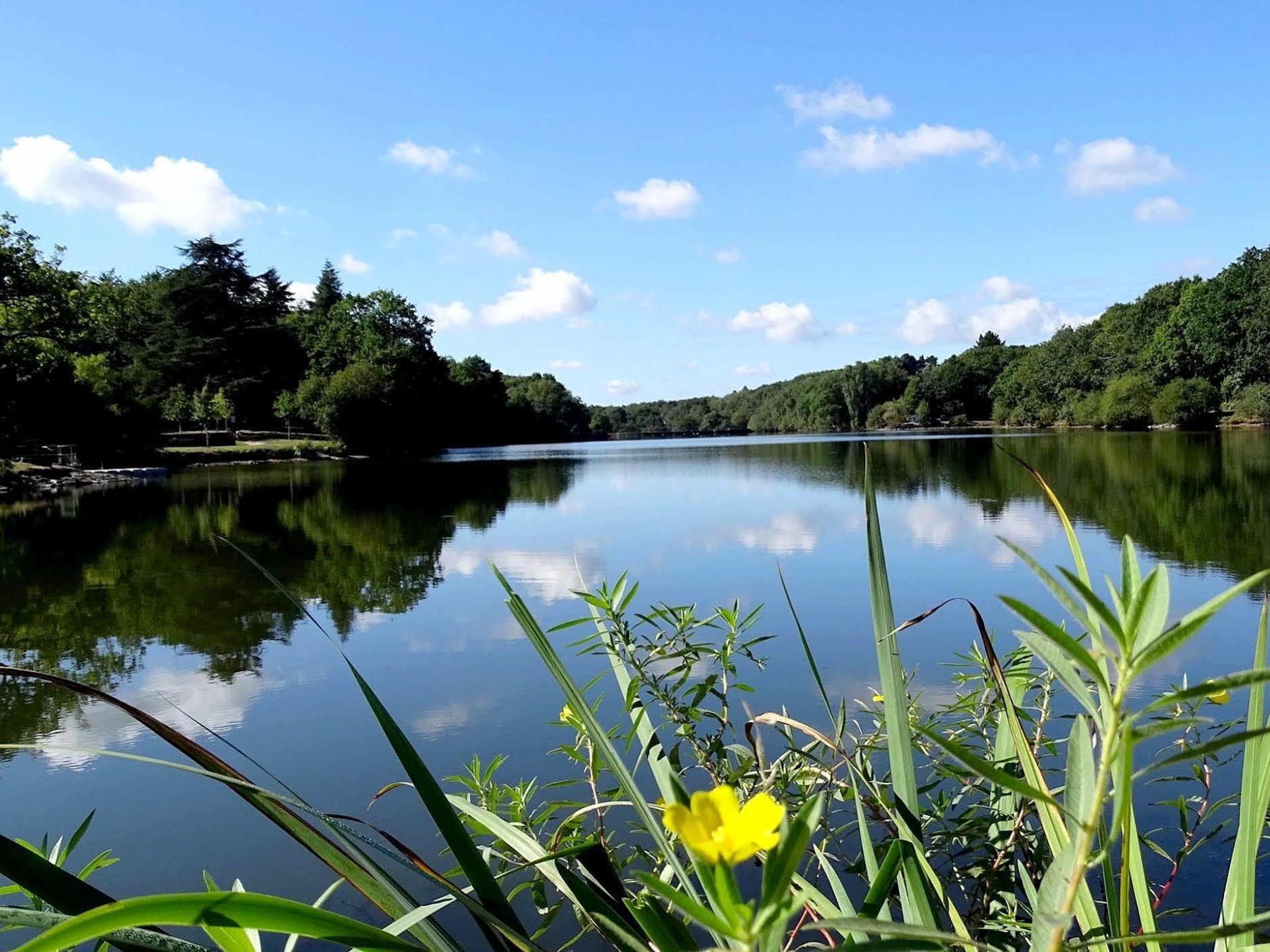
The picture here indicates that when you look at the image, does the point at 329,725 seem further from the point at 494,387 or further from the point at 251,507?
the point at 494,387

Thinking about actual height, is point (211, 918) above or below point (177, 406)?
below

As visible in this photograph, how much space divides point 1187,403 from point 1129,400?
3.66 m

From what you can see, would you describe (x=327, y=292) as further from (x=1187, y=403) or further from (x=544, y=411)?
(x=1187, y=403)

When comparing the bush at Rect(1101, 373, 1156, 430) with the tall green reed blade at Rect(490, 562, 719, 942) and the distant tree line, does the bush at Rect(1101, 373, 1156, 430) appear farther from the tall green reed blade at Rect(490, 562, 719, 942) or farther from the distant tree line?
the tall green reed blade at Rect(490, 562, 719, 942)

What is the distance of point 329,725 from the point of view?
5.19 meters

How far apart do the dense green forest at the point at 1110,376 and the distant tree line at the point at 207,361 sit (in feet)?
138

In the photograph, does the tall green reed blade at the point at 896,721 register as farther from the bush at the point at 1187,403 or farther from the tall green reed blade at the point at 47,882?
the bush at the point at 1187,403

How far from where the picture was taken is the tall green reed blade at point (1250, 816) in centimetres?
70

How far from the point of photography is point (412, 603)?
342 inches

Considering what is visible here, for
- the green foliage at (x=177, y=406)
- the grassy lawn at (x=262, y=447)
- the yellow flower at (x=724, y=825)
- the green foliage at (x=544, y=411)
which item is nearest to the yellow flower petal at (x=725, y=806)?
the yellow flower at (x=724, y=825)

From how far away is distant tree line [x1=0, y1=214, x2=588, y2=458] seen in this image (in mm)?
22625

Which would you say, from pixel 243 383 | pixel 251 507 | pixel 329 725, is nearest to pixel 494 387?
pixel 243 383

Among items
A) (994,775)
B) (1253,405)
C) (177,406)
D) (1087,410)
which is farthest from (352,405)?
(994,775)

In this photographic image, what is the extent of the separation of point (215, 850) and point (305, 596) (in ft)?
18.3
